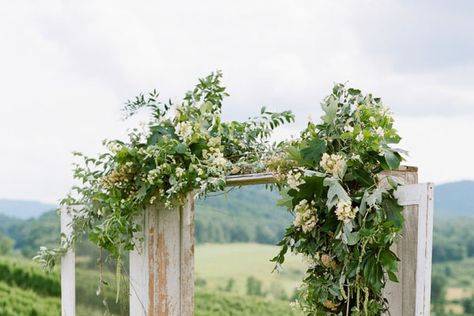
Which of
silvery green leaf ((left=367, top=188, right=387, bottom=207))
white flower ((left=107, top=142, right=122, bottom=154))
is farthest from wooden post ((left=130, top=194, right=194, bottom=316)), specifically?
silvery green leaf ((left=367, top=188, right=387, bottom=207))

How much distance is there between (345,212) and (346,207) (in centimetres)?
2

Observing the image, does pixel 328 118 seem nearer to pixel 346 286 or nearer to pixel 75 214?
pixel 346 286

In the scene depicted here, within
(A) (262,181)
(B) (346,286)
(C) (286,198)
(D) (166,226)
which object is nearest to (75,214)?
(D) (166,226)

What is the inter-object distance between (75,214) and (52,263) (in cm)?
31

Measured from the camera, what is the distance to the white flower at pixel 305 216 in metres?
2.68

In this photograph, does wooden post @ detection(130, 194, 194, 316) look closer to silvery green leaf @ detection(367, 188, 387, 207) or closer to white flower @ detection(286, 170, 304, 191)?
white flower @ detection(286, 170, 304, 191)

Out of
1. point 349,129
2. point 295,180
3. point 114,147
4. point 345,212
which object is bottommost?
point 345,212

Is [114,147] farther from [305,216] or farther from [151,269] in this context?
[305,216]

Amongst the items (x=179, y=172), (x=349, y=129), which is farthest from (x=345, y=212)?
(x=179, y=172)

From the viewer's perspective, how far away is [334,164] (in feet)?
8.62

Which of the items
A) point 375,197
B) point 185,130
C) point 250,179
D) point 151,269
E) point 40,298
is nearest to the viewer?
point 375,197

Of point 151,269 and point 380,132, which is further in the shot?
point 151,269

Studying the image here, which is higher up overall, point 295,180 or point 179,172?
point 179,172

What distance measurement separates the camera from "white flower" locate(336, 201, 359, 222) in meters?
2.54
